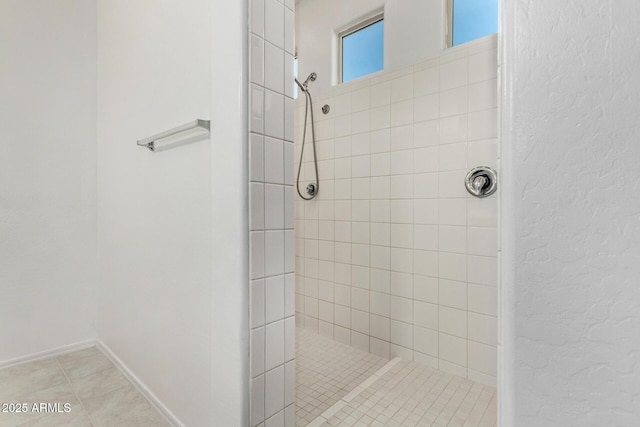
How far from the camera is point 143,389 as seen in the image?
1.40 meters

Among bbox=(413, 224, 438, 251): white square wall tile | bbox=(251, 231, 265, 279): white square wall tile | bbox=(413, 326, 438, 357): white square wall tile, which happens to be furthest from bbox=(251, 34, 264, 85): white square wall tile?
bbox=(413, 326, 438, 357): white square wall tile

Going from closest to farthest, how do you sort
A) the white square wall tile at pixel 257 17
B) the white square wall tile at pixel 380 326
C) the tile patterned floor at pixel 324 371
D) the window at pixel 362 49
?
1. the white square wall tile at pixel 257 17
2. the tile patterned floor at pixel 324 371
3. the white square wall tile at pixel 380 326
4. the window at pixel 362 49

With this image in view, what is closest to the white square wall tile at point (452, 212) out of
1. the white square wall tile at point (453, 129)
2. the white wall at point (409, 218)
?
the white wall at point (409, 218)

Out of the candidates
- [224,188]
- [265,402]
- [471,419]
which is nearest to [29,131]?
[224,188]

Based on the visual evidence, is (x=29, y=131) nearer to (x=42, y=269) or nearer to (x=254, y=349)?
(x=42, y=269)

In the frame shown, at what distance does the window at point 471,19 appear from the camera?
1621 millimetres

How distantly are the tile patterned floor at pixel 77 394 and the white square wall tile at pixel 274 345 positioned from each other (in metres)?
0.66

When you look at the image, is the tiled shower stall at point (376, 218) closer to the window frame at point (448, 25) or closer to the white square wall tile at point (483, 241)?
the white square wall tile at point (483, 241)

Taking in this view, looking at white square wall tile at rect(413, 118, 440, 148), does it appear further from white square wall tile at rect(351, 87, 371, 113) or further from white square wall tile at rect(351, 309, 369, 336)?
white square wall tile at rect(351, 309, 369, 336)

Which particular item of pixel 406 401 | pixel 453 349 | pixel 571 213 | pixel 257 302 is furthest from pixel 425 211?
pixel 571 213

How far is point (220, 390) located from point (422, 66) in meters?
1.83

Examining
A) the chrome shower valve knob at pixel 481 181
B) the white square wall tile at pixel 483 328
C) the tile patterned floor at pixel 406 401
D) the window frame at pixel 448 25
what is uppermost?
the window frame at pixel 448 25

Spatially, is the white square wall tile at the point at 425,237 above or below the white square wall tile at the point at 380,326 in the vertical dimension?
above

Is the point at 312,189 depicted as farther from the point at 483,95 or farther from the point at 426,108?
the point at 483,95
